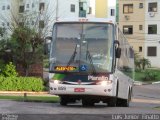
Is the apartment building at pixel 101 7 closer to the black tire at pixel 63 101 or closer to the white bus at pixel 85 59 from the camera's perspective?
the black tire at pixel 63 101

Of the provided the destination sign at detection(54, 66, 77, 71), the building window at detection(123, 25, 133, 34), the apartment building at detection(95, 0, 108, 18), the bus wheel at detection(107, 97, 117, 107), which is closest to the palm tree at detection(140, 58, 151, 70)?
the building window at detection(123, 25, 133, 34)

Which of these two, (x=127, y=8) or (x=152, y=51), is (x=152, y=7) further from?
(x=152, y=51)

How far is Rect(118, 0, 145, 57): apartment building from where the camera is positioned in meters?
79.0

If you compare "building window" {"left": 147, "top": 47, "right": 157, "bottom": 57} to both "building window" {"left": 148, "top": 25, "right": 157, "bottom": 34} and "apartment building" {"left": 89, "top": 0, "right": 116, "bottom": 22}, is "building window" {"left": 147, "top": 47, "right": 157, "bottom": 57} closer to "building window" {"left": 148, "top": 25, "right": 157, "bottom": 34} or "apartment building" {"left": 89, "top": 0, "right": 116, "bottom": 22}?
"building window" {"left": 148, "top": 25, "right": 157, "bottom": 34}

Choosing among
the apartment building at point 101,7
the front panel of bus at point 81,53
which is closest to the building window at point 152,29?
the apartment building at point 101,7

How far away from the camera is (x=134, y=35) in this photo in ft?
260

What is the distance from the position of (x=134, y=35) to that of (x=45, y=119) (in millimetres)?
64706

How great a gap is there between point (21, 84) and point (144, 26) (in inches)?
1507

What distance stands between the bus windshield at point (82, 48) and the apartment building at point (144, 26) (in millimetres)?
55786

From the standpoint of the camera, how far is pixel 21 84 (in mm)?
43594

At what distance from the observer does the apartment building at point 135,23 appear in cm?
7900

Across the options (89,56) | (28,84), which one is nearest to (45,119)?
(89,56)

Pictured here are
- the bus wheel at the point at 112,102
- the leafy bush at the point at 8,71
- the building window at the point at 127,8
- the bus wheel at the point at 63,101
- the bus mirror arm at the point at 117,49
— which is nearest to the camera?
the bus mirror arm at the point at 117,49

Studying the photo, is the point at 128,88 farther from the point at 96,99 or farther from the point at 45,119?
the point at 45,119
